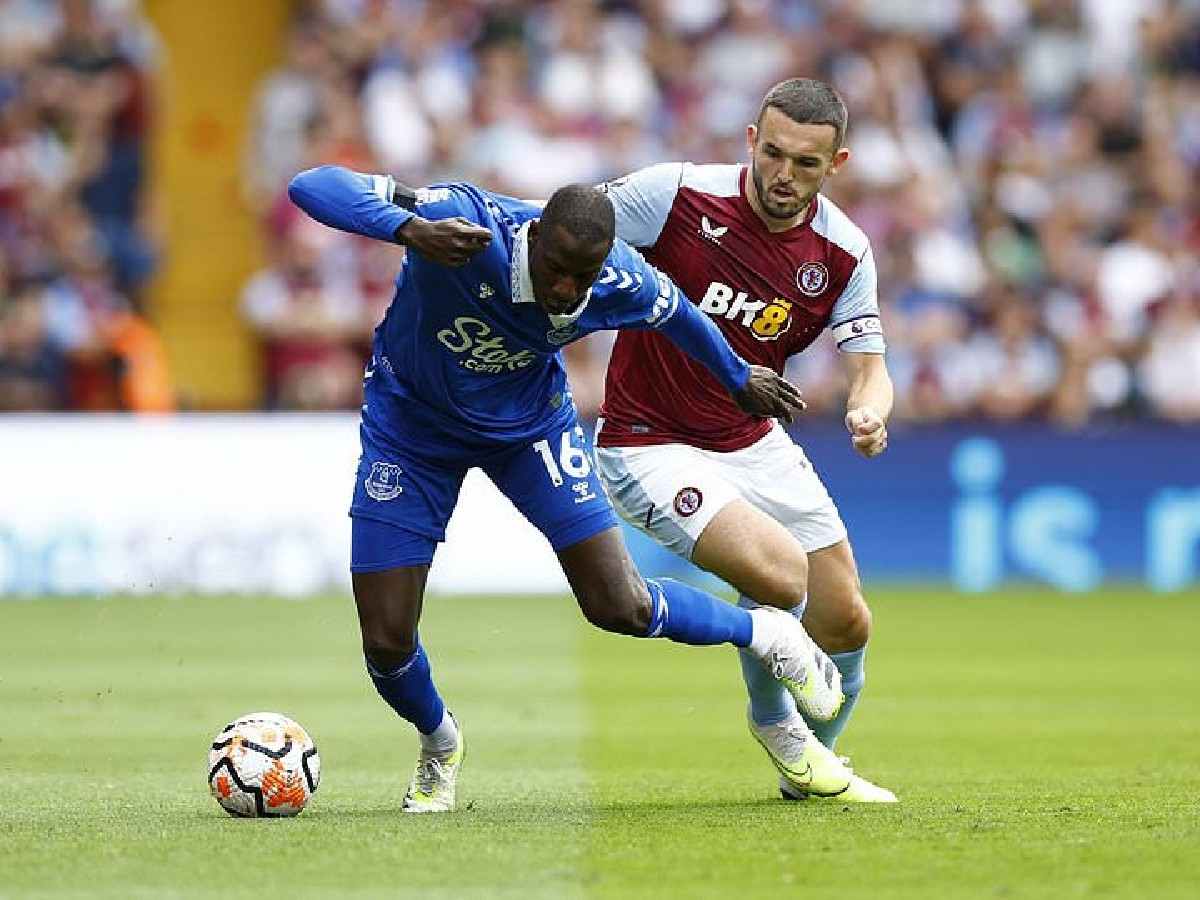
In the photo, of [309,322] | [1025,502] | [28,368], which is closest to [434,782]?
[1025,502]

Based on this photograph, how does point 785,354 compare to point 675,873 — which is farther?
point 785,354

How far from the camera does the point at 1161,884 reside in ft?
21.9

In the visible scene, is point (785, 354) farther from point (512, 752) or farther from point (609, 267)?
point (512, 752)

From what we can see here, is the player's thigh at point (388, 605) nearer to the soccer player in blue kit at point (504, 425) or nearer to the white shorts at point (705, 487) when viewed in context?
the soccer player in blue kit at point (504, 425)

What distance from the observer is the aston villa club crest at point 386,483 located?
8.20m

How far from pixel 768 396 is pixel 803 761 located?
5.01 feet

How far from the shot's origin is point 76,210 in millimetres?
20797

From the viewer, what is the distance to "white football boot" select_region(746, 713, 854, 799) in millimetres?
8789

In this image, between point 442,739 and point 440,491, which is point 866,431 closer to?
point 440,491

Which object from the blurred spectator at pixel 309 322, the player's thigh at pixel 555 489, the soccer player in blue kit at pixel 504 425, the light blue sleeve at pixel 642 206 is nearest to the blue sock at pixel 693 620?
the soccer player in blue kit at pixel 504 425

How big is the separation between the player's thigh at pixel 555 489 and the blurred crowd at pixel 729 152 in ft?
35.1

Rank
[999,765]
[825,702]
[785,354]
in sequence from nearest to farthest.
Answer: [825,702] → [785,354] → [999,765]

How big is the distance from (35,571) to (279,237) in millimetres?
4567

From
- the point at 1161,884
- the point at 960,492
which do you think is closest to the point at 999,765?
the point at 1161,884
